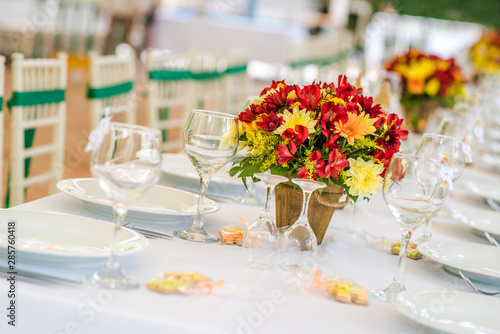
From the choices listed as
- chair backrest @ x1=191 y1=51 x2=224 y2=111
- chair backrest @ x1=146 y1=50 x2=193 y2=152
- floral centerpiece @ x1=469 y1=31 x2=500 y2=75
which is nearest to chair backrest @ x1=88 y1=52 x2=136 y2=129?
chair backrest @ x1=146 y1=50 x2=193 y2=152

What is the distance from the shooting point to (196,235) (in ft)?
4.59

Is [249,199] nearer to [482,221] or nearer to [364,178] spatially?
[364,178]

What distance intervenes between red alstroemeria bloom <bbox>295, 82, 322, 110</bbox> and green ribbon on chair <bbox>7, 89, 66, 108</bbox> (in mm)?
1386

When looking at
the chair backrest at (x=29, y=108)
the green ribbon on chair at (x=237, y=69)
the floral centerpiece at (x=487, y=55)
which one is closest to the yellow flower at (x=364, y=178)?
the chair backrest at (x=29, y=108)

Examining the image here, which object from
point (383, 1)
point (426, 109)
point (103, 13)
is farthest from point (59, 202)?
point (103, 13)

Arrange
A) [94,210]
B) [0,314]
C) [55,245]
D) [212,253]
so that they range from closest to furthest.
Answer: [0,314]
[55,245]
[212,253]
[94,210]

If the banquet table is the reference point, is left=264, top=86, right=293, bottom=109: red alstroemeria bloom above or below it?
above

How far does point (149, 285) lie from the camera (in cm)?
107

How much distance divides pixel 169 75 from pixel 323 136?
90.1 inches

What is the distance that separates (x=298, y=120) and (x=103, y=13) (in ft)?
30.1

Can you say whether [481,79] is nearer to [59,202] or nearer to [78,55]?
[78,55]

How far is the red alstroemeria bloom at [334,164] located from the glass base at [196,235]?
270 mm

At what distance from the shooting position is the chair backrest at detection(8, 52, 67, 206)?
241cm

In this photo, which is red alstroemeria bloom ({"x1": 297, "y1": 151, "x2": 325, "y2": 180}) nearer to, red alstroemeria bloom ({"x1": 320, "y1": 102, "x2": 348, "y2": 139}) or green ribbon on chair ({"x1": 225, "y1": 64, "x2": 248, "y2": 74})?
red alstroemeria bloom ({"x1": 320, "y1": 102, "x2": 348, "y2": 139})
